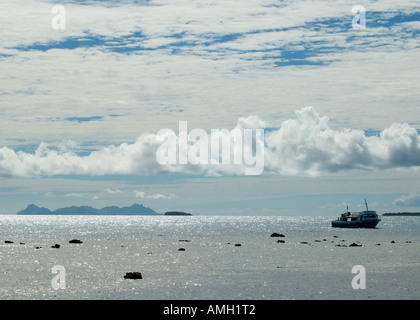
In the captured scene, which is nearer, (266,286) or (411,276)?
(266,286)

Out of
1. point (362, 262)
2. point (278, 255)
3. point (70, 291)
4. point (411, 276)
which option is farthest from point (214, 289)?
point (278, 255)

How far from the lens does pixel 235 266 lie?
303 feet

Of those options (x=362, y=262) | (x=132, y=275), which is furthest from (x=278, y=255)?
(x=132, y=275)

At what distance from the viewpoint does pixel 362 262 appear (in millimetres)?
98500
